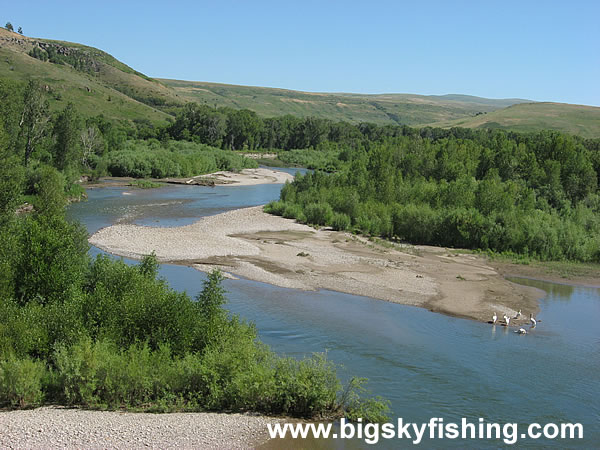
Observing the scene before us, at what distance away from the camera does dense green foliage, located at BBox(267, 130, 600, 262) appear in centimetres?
5109

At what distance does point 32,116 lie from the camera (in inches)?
2884

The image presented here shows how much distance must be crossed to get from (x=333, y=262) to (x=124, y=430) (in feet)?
93.2

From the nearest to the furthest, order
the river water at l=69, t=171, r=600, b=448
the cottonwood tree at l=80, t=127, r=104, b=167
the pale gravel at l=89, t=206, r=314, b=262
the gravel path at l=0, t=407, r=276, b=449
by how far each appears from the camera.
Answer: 1. the gravel path at l=0, t=407, r=276, b=449
2. the river water at l=69, t=171, r=600, b=448
3. the pale gravel at l=89, t=206, r=314, b=262
4. the cottonwood tree at l=80, t=127, r=104, b=167

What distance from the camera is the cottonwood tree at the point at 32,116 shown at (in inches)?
2864

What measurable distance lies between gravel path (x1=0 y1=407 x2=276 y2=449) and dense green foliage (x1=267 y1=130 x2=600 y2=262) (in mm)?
38038

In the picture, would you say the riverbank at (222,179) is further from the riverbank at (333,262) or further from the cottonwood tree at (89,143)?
the riverbank at (333,262)

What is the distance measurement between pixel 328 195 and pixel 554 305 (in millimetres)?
32865

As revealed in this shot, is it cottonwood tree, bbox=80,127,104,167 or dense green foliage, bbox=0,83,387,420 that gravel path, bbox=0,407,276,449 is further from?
cottonwood tree, bbox=80,127,104,167

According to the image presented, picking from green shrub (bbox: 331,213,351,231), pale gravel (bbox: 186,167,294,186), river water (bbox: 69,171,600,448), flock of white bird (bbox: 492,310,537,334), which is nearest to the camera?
river water (bbox: 69,171,600,448)

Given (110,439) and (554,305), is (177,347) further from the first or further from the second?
(554,305)

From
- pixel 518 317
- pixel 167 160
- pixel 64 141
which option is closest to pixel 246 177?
pixel 167 160

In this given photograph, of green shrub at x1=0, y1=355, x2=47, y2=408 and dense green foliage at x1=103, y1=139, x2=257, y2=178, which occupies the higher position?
dense green foliage at x1=103, y1=139, x2=257, y2=178

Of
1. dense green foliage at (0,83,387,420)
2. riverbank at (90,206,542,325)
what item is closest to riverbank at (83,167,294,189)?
riverbank at (90,206,542,325)

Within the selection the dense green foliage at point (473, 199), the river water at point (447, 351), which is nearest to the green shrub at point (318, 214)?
the dense green foliage at point (473, 199)
